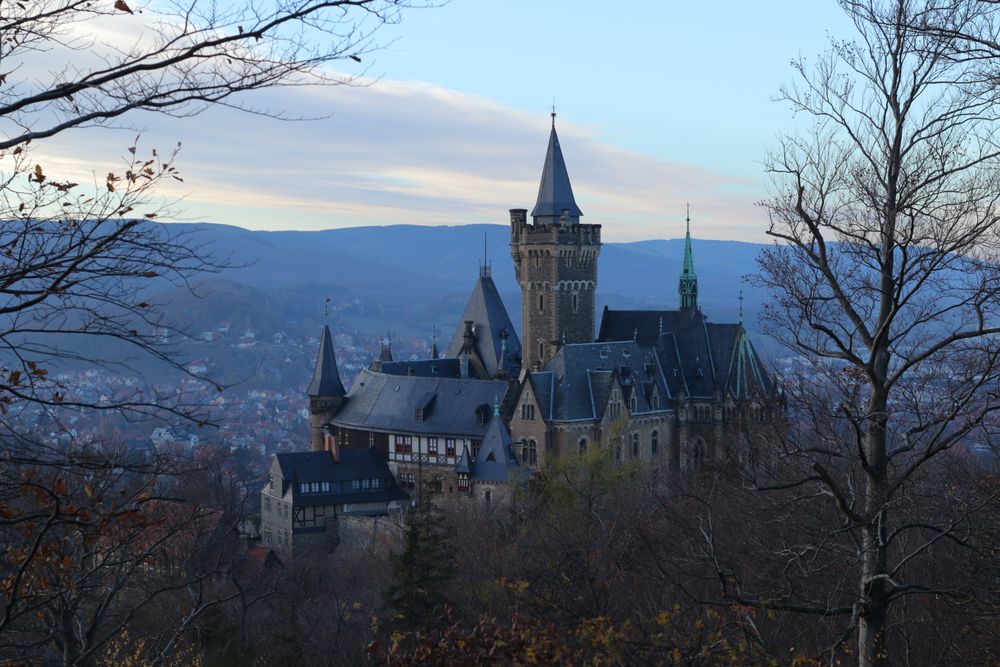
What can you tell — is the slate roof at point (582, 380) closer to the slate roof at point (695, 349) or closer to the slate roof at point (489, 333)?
the slate roof at point (695, 349)

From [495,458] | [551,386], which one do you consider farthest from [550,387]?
[495,458]

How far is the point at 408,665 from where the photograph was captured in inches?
494

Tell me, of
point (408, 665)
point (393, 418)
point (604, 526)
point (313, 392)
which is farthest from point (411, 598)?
point (313, 392)

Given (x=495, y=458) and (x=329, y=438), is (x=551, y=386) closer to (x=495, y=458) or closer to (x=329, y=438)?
(x=495, y=458)

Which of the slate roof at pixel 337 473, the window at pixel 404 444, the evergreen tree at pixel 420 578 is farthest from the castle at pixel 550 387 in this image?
the evergreen tree at pixel 420 578

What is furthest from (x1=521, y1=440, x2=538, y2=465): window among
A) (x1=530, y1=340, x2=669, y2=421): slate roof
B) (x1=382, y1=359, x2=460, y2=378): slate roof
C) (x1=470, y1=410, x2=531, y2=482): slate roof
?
(x1=382, y1=359, x2=460, y2=378): slate roof

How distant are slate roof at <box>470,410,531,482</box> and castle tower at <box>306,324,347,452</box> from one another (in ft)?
53.9

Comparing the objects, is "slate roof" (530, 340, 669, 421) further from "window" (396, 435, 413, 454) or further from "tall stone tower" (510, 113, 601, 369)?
"window" (396, 435, 413, 454)

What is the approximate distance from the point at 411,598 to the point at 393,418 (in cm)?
3717

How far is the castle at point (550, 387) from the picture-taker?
6172 cm

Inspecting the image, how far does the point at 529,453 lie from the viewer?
61438 mm

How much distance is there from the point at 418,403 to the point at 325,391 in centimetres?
856

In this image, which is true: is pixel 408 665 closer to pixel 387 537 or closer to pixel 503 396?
pixel 387 537

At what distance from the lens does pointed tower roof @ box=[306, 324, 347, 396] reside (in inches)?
2931
